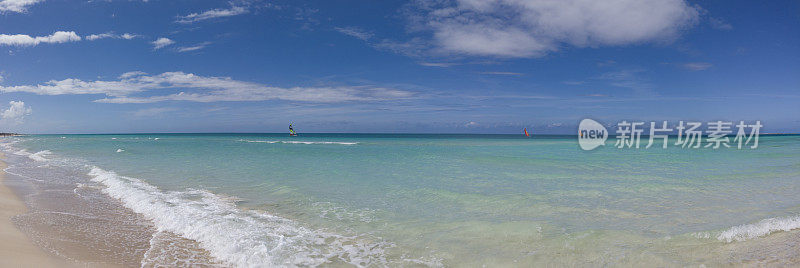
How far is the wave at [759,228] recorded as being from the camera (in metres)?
5.39

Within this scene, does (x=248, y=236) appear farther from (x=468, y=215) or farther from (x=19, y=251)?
(x=468, y=215)

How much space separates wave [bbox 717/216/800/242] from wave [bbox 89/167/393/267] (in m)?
5.07

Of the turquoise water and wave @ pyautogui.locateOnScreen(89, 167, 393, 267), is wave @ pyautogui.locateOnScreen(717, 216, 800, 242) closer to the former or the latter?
the turquoise water

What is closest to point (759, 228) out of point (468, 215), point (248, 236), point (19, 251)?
point (468, 215)

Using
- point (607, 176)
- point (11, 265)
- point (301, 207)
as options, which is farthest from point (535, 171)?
point (11, 265)

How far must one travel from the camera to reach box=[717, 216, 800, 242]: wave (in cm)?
539

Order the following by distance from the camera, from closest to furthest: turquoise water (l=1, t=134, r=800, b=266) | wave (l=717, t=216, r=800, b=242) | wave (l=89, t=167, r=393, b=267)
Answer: wave (l=89, t=167, r=393, b=267)
turquoise water (l=1, t=134, r=800, b=266)
wave (l=717, t=216, r=800, b=242)

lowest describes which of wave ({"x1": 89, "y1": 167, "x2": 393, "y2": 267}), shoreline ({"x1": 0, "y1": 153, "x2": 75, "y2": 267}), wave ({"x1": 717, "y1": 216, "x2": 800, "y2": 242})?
wave ({"x1": 89, "y1": 167, "x2": 393, "y2": 267})

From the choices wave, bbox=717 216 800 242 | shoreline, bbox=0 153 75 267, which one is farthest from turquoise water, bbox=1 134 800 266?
shoreline, bbox=0 153 75 267

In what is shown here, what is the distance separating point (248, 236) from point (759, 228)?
7905 mm

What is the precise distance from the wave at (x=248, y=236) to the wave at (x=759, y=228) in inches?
200

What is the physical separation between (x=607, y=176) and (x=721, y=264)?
7.99m

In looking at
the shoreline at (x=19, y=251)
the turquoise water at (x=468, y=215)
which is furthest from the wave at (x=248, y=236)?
the shoreline at (x=19, y=251)

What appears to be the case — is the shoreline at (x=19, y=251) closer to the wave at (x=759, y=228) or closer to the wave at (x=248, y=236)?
the wave at (x=248, y=236)
